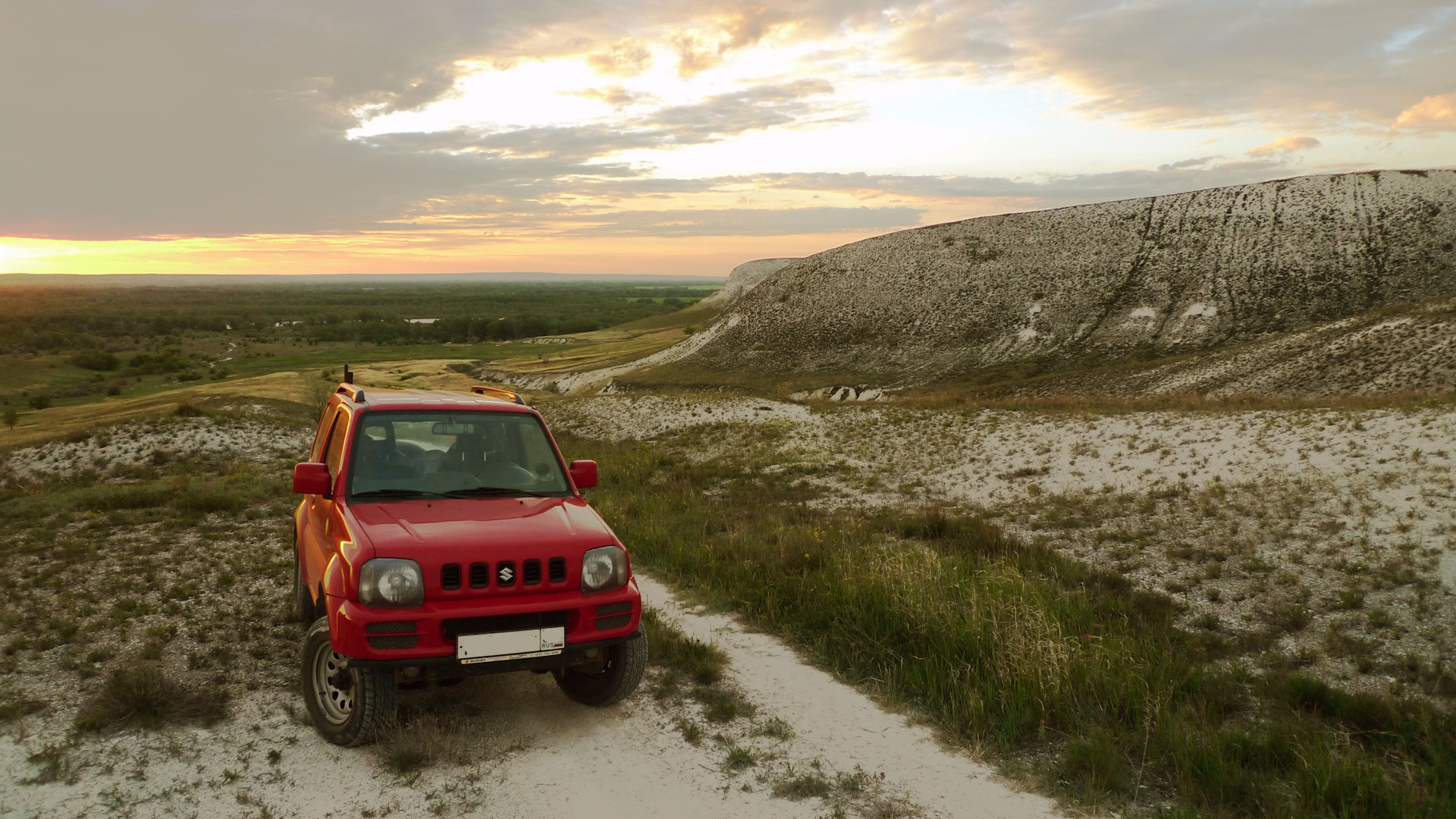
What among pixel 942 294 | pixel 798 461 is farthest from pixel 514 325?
pixel 798 461

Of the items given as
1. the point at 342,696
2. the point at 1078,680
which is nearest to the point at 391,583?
the point at 342,696

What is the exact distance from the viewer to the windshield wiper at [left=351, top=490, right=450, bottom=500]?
20.1 ft

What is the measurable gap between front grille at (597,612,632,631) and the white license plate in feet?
0.85

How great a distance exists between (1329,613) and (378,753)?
9103 millimetres

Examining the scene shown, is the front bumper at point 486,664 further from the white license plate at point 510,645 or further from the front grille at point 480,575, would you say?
the front grille at point 480,575

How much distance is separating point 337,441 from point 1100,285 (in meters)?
69.8

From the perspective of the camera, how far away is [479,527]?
5.64 m

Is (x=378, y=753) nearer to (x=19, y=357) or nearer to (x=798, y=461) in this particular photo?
(x=798, y=461)

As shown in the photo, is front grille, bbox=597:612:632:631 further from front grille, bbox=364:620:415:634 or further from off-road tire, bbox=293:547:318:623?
off-road tire, bbox=293:547:318:623

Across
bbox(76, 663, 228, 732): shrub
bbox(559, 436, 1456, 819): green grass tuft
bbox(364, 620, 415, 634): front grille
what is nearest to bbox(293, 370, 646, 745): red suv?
bbox(364, 620, 415, 634): front grille

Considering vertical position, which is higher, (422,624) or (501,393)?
(501,393)

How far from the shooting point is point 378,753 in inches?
220

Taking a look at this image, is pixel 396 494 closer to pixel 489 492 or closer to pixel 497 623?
pixel 489 492

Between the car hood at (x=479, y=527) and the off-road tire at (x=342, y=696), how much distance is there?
2.50ft
